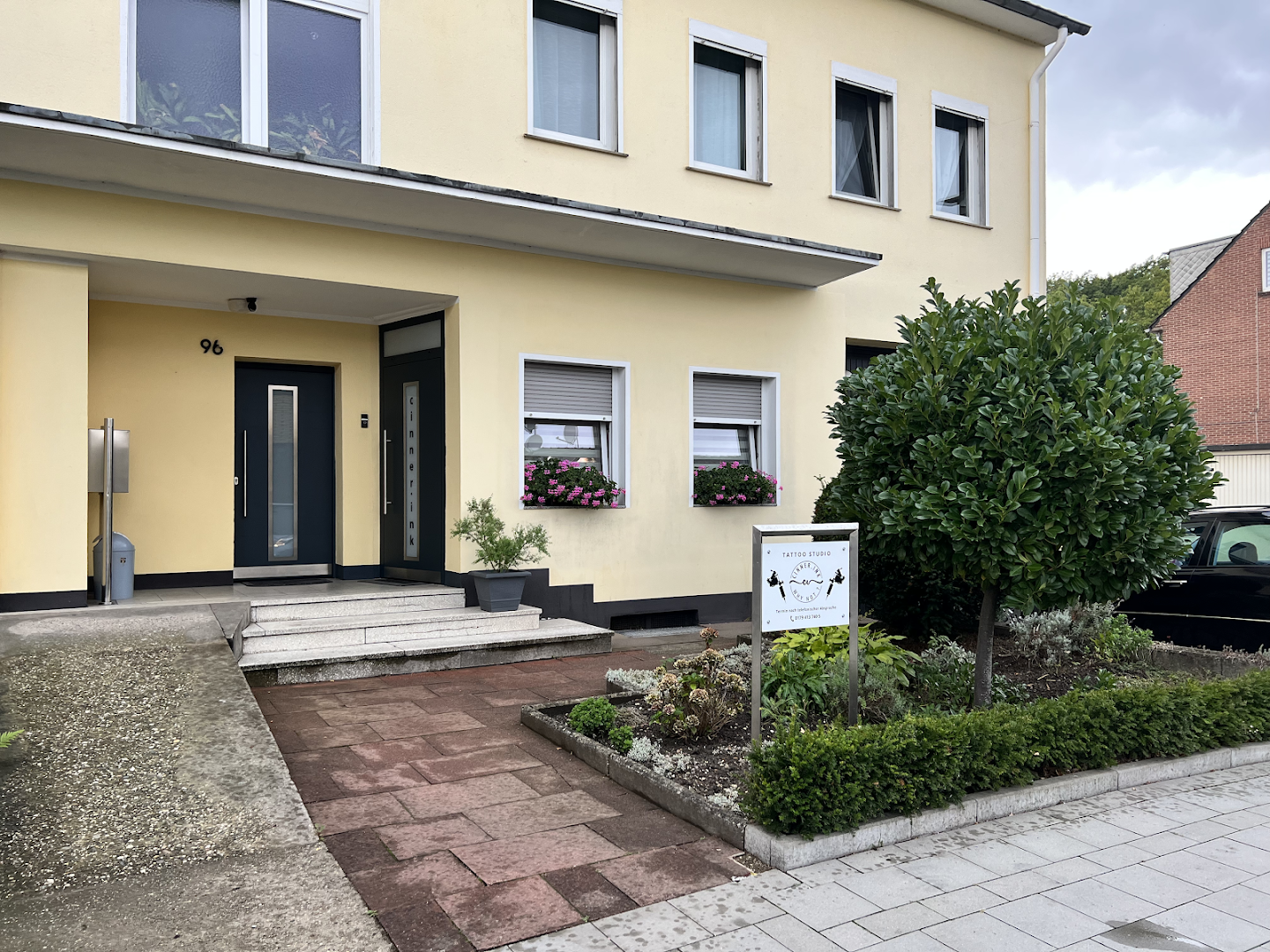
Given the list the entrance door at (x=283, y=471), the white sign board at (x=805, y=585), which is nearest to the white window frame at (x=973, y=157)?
the entrance door at (x=283, y=471)

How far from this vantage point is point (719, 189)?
9.97m

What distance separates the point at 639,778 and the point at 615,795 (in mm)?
141

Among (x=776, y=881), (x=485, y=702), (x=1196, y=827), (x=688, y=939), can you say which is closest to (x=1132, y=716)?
(x=1196, y=827)

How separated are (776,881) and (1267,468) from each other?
22679 mm

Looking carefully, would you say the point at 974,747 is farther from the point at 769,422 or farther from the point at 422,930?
the point at 769,422

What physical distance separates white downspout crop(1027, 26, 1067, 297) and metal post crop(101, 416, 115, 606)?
11.2 meters

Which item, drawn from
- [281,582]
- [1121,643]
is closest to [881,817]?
[1121,643]

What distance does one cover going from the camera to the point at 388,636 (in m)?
7.68

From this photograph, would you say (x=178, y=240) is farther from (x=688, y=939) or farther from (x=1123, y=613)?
(x=1123, y=613)

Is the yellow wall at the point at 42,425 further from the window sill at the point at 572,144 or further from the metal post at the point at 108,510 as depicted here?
the window sill at the point at 572,144

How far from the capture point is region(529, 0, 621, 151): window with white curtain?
9086 millimetres

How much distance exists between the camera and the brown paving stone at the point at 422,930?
2.99 m

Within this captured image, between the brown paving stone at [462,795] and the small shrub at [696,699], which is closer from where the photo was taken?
the brown paving stone at [462,795]

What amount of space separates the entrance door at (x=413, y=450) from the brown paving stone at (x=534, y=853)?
5230 mm
